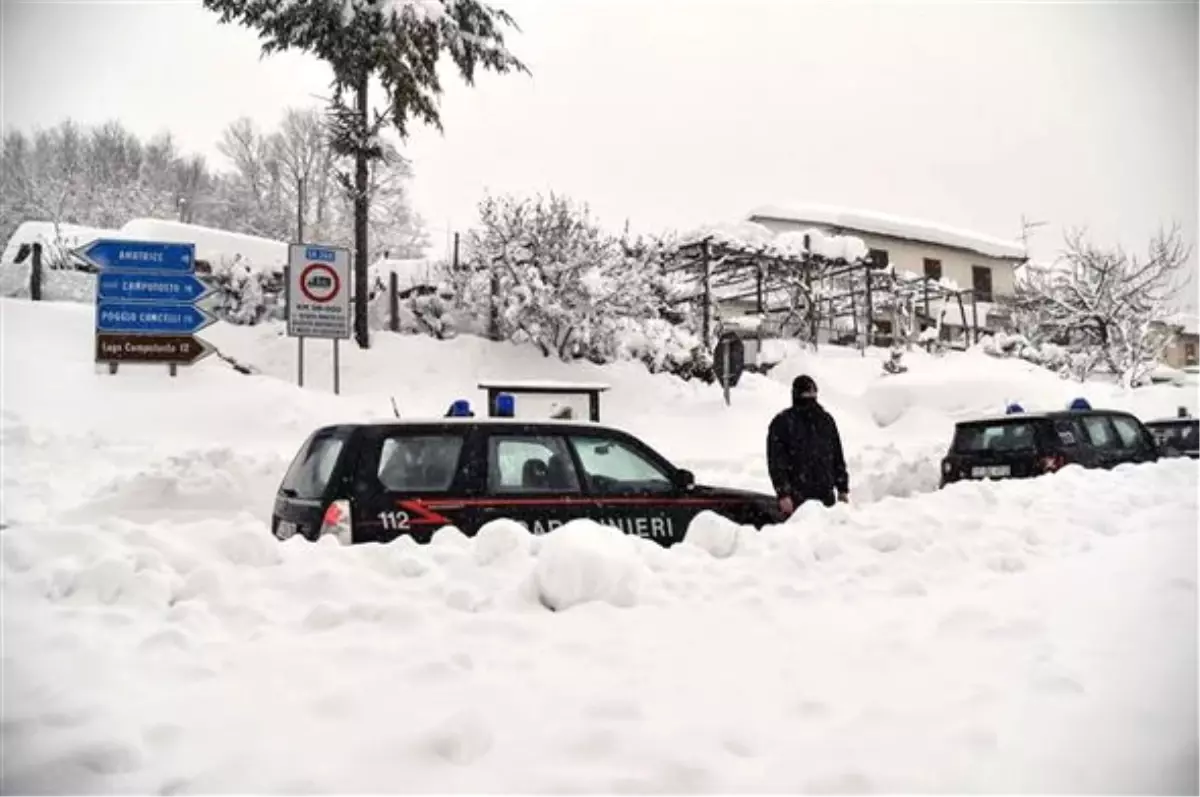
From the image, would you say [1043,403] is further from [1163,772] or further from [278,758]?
[278,758]

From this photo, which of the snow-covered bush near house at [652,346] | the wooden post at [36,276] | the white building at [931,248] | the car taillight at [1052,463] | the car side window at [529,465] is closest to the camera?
the car side window at [529,465]

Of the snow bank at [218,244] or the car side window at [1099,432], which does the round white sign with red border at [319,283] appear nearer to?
the snow bank at [218,244]

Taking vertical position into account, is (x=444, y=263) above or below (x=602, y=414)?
above

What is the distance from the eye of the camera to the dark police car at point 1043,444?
9344 mm

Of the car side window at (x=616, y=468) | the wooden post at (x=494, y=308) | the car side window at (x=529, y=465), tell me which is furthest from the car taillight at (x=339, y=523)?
the wooden post at (x=494, y=308)

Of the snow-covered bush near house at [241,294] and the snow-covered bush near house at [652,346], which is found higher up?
the snow-covered bush near house at [241,294]

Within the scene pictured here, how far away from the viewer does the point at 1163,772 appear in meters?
2.54

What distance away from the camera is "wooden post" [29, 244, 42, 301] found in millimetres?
18094

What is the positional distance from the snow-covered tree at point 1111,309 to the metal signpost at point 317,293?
73.4 feet

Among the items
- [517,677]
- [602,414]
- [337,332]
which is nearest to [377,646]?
[517,677]

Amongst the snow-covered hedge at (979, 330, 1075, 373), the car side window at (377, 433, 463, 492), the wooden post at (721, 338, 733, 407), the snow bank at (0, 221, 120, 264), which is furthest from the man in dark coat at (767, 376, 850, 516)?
the snow-covered hedge at (979, 330, 1075, 373)

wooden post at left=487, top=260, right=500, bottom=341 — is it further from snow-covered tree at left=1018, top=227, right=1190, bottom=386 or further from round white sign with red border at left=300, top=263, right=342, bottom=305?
snow-covered tree at left=1018, top=227, right=1190, bottom=386

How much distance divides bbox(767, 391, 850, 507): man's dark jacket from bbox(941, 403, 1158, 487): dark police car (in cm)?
347

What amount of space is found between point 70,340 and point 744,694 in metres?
16.0
